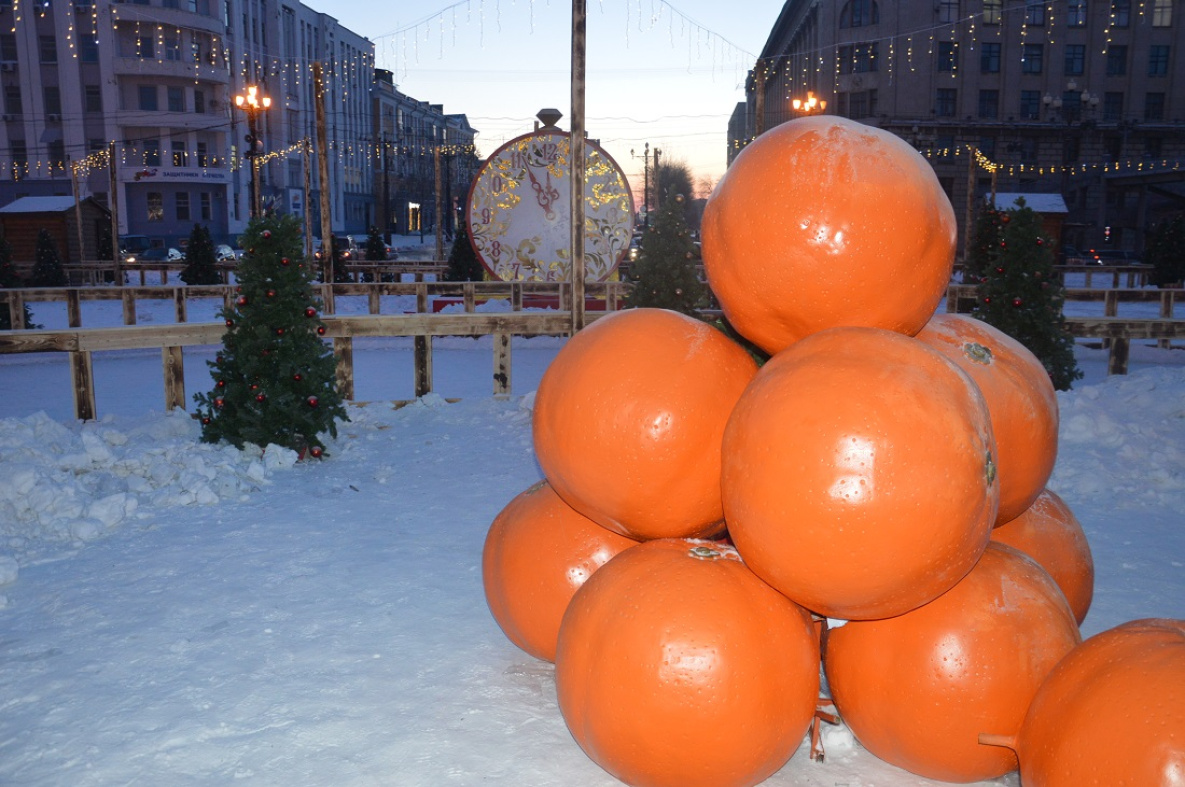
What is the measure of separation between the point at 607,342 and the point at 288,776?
194cm

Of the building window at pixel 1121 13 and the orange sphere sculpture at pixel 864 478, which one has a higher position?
the building window at pixel 1121 13

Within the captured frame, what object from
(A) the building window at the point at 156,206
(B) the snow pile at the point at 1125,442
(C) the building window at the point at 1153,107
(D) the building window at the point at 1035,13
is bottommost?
(B) the snow pile at the point at 1125,442

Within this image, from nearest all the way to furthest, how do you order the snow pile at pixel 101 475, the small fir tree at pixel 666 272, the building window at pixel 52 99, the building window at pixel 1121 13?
the snow pile at pixel 101 475, the small fir tree at pixel 666 272, the building window at pixel 52 99, the building window at pixel 1121 13

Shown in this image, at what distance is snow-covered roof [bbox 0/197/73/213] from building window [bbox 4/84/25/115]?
19.5m

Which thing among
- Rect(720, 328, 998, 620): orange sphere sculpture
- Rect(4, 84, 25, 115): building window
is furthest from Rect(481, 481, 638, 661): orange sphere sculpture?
Rect(4, 84, 25, 115): building window

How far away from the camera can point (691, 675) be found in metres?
2.81

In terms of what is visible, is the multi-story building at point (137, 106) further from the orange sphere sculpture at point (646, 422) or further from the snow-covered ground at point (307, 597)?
the orange sphere sculpture at point (646, 422)

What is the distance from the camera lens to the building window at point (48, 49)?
51.2 meters

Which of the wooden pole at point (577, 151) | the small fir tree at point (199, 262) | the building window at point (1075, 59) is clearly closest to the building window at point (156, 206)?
the small fir tree at point (199, 262)

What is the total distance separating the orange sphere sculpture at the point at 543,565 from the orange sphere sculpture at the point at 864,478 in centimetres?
93

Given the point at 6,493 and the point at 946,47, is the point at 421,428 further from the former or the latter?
the point at 946,47

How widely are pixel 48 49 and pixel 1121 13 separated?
64.1 m

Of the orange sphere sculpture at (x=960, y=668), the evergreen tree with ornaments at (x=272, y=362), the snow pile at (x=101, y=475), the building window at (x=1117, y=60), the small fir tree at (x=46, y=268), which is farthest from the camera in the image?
the building window at (x=1117, y=60)

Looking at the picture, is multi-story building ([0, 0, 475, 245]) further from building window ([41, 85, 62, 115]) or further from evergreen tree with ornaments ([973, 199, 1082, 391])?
evergreen tree with ornaments ([973, 199, 1082, 391])
